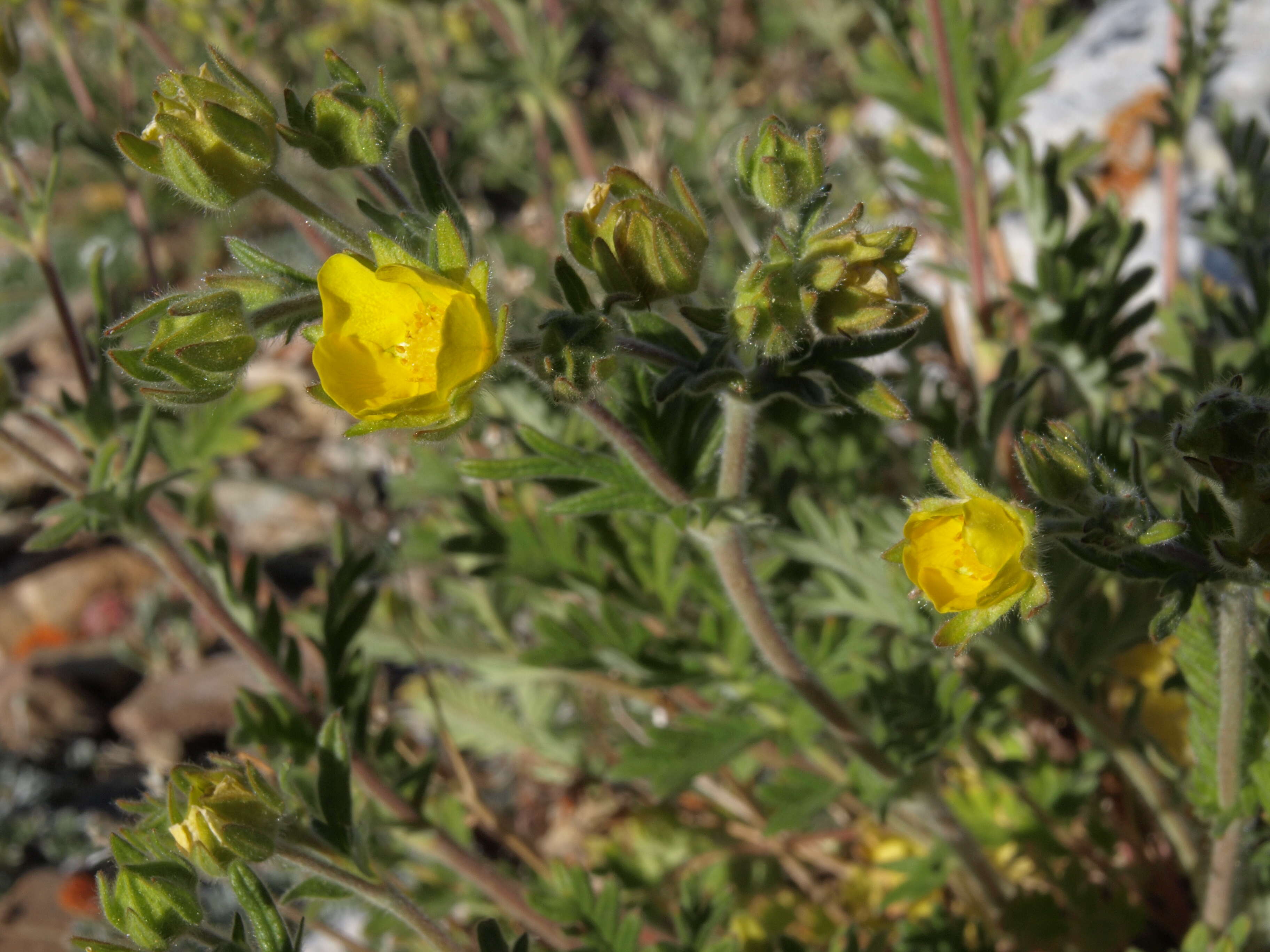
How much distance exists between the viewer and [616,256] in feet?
5.50

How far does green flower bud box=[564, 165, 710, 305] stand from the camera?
5.39 ft

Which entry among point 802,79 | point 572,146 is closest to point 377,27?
point 802,79

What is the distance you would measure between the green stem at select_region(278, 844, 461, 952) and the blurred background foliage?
143 millimetres

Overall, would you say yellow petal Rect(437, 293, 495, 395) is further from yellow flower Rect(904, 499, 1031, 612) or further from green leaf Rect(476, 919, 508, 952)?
green leaf Rect(476, 919, 508, 952)

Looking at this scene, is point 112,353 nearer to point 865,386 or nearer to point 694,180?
point 865,386

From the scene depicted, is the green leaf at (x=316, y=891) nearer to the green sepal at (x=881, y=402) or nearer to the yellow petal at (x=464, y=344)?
the yellow petal at (x=464, y=344)

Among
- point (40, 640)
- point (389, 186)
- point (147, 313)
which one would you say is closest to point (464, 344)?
point (389, 186)

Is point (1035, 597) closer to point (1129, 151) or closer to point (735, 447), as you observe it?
point (735, 447)

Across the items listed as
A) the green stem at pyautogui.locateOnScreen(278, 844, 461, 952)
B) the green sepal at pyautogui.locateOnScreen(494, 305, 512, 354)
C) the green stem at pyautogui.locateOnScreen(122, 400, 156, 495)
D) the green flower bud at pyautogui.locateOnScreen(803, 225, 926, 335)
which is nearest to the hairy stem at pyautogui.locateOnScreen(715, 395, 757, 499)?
the green flower bud at pyautogui.locateOnScreen(803, 225, 926, 335)

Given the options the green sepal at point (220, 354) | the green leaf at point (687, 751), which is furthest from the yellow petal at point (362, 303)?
the green leaf at point (687, 751)

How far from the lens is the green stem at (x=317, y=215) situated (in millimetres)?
1703

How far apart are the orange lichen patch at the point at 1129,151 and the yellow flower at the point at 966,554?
11.3 ft

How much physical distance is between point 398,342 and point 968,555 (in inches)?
38.7

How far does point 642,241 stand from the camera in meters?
1.65
